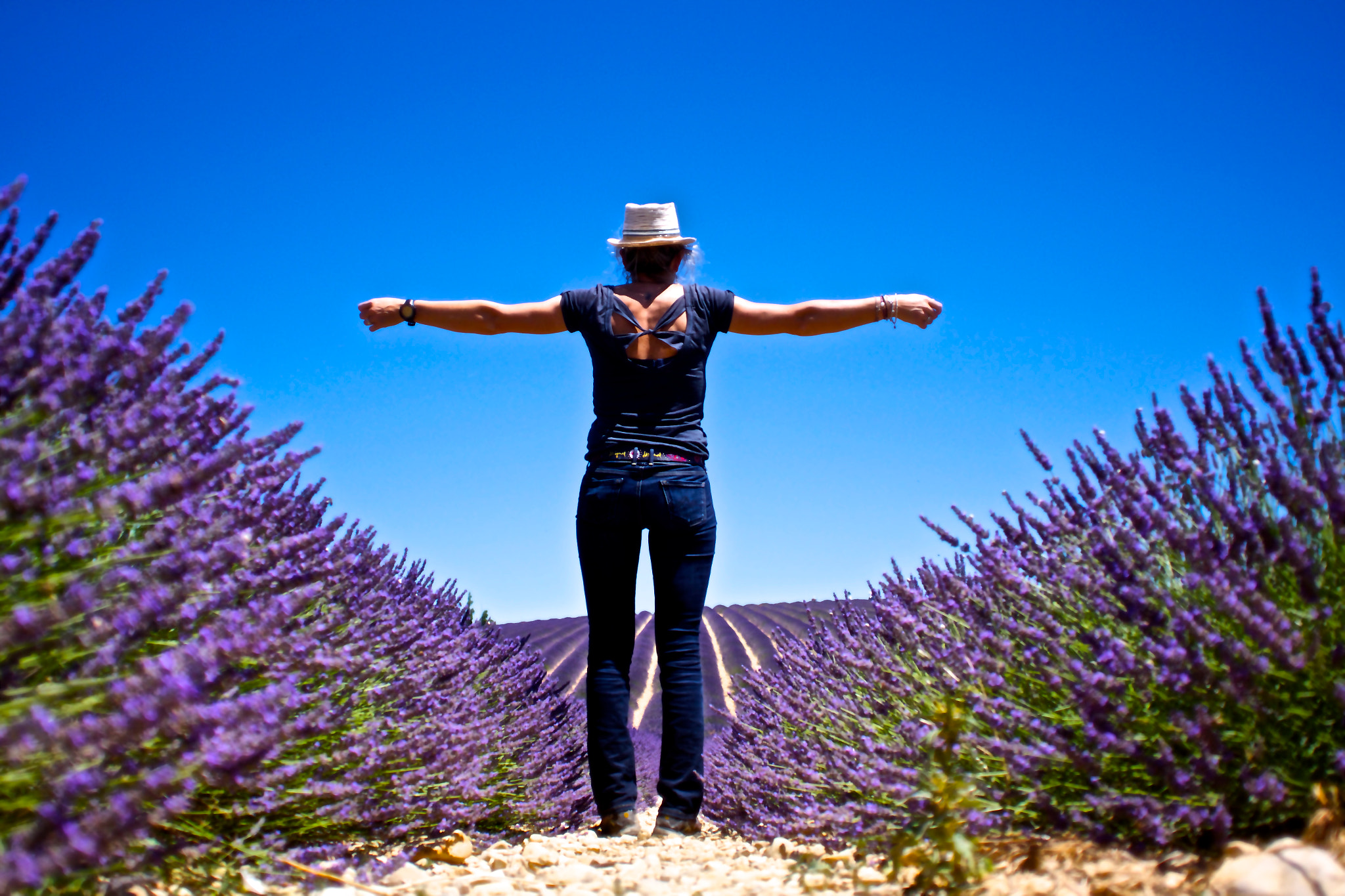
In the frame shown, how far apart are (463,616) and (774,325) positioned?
7.15 feet

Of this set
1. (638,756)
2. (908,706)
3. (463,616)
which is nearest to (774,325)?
(908,706)

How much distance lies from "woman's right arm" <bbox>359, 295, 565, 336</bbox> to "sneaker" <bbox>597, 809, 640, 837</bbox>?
1.50 m

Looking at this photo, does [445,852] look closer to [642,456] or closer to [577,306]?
[642,456]

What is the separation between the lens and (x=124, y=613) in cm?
121

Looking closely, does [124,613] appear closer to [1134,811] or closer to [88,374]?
[88,374]

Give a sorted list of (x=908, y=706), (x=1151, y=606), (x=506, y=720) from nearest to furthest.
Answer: (x=1151, y=606) → (x=908, y=706) → (x=506, y=720)

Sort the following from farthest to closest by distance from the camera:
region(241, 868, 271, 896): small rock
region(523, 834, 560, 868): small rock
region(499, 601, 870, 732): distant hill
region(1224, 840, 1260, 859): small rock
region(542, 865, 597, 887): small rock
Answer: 1. region(499, 601, 870, 732): distant hill
2. region(523, 834, 560, 868): small rock
3. region(542, 865, 597, 887): small rock
4. region(241, 868, 271, 896): small rock
5. region(1224, 840, 1260, 859): small rock

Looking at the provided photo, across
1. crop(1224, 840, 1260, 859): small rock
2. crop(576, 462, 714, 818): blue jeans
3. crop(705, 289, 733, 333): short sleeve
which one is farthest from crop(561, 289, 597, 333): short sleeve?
crop(1224, 840, 1260, 859): small rock

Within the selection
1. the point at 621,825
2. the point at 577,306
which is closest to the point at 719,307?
the point at 577,306

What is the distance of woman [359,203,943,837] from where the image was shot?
2969 millimetres

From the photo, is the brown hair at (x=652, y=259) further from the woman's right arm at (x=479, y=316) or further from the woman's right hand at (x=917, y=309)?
the woman's right hand at (x=917, y=309)

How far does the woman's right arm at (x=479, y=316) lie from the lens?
305 centimetres

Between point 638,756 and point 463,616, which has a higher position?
point 463,616

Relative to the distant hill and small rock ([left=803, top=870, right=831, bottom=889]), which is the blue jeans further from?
the distant hill
